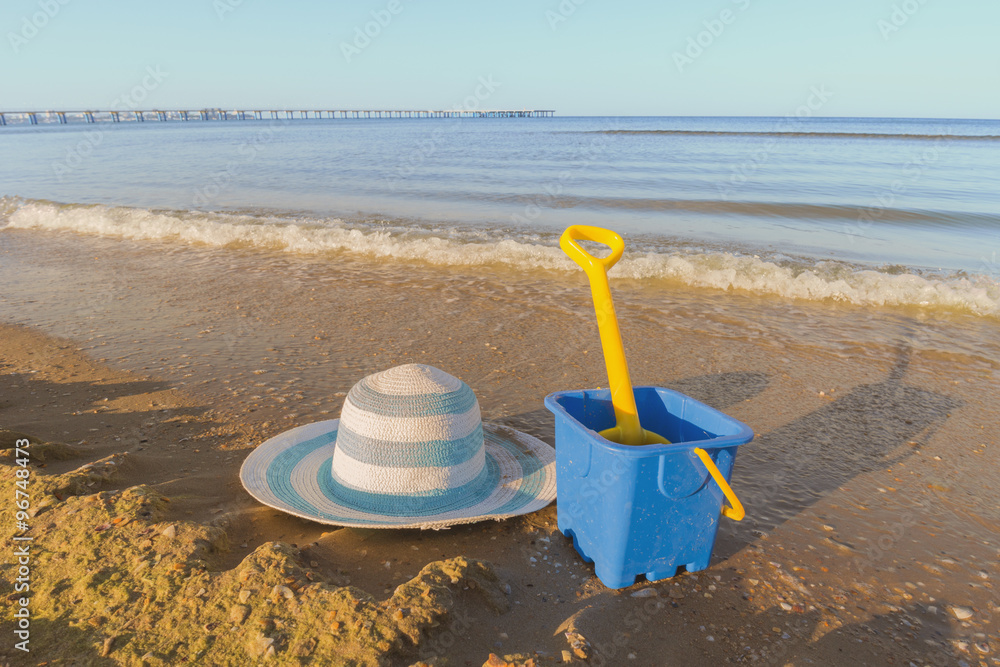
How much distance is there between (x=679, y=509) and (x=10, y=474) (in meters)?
2.91

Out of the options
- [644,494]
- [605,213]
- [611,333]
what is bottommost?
[605,213]

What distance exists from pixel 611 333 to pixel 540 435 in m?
1.53

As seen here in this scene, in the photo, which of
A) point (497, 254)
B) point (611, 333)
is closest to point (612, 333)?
point (611, 333)

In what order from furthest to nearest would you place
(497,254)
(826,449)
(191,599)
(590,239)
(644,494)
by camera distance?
1. (497,254)
2. (826,449)
3. (590,239)
4. (644,494)
5. (191,599)

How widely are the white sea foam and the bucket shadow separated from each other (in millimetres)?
2645

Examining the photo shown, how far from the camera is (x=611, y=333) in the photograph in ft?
7.75

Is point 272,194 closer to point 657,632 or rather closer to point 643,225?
point 643,225

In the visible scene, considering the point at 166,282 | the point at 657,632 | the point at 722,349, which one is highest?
the point at 657,632

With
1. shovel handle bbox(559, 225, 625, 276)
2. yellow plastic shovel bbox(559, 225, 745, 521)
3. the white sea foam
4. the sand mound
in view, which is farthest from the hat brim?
the white sea foam

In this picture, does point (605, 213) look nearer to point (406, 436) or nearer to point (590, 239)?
point (590, 239)

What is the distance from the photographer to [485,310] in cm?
626

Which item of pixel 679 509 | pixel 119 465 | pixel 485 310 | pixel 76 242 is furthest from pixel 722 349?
pixel 76 242

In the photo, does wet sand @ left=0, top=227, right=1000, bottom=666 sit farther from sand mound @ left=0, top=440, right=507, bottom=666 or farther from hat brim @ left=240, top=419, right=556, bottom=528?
hat brim @ left=240, top=419, right=556, bottom=528

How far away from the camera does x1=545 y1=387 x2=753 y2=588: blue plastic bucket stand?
2088 mm
